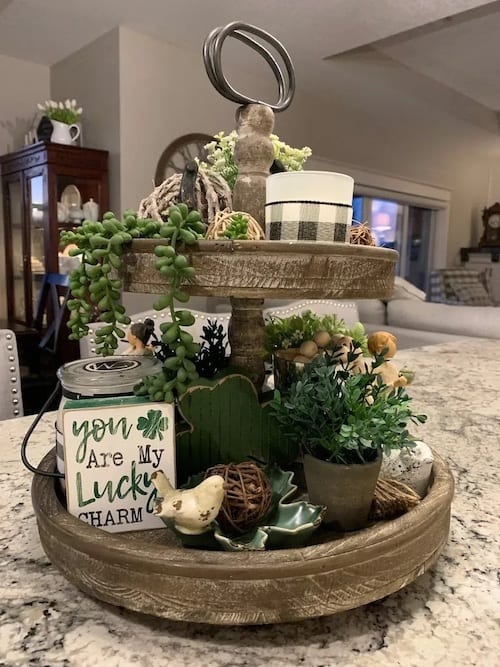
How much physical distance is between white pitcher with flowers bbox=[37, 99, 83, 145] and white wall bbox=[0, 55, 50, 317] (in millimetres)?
516

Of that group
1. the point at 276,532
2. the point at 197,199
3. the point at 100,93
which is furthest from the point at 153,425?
the point at 100,93

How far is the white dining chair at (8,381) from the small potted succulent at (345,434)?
2.96 ft

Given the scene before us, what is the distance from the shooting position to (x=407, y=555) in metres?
0.45

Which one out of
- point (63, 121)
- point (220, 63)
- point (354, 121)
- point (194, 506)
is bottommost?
point (194, 506)

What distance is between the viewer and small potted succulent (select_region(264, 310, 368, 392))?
0.60m

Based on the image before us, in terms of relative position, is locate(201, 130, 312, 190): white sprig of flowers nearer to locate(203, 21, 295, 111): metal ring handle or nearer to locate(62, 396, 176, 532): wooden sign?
locate(203, 21, 295, 111): metal ring handle

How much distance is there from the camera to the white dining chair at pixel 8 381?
1.19 metres

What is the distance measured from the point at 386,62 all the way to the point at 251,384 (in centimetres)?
388

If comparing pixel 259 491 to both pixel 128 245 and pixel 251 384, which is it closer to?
pixel 251 384

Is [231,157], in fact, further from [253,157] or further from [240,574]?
[240,574]

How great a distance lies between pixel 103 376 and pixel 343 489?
0.24 meters

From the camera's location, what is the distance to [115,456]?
49 centimetres

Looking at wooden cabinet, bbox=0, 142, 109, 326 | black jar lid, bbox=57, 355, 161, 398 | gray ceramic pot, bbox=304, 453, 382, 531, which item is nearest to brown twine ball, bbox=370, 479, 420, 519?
gray ceramic pot, bbox=304, 453, 382, 531

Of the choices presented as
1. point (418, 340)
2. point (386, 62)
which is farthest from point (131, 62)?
point (418, 340)
